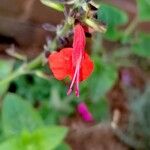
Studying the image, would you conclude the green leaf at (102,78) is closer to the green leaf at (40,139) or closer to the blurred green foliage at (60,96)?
the blurred green foliage at (60,96)

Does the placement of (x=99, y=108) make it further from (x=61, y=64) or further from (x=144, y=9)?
(x=61, y=64)

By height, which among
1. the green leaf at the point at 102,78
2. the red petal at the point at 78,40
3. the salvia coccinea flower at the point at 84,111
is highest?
the red petal at the point at 78,40

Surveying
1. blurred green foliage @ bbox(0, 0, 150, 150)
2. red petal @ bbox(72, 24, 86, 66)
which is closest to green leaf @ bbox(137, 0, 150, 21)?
blurred green foliage @ bbox(0, 0, 150, 150)

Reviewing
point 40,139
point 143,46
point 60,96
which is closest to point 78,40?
point 40,139

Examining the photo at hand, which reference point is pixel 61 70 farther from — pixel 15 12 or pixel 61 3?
pixel 15 12

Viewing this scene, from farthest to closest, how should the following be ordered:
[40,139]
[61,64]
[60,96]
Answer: [60,96], [40,139], [61,64]

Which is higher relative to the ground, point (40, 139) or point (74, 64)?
point (74, 64)

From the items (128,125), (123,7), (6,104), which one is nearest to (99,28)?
(6,104)

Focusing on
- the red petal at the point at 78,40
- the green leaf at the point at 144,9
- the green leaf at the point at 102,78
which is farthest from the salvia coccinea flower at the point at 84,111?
the red petal at the point at 78,40
